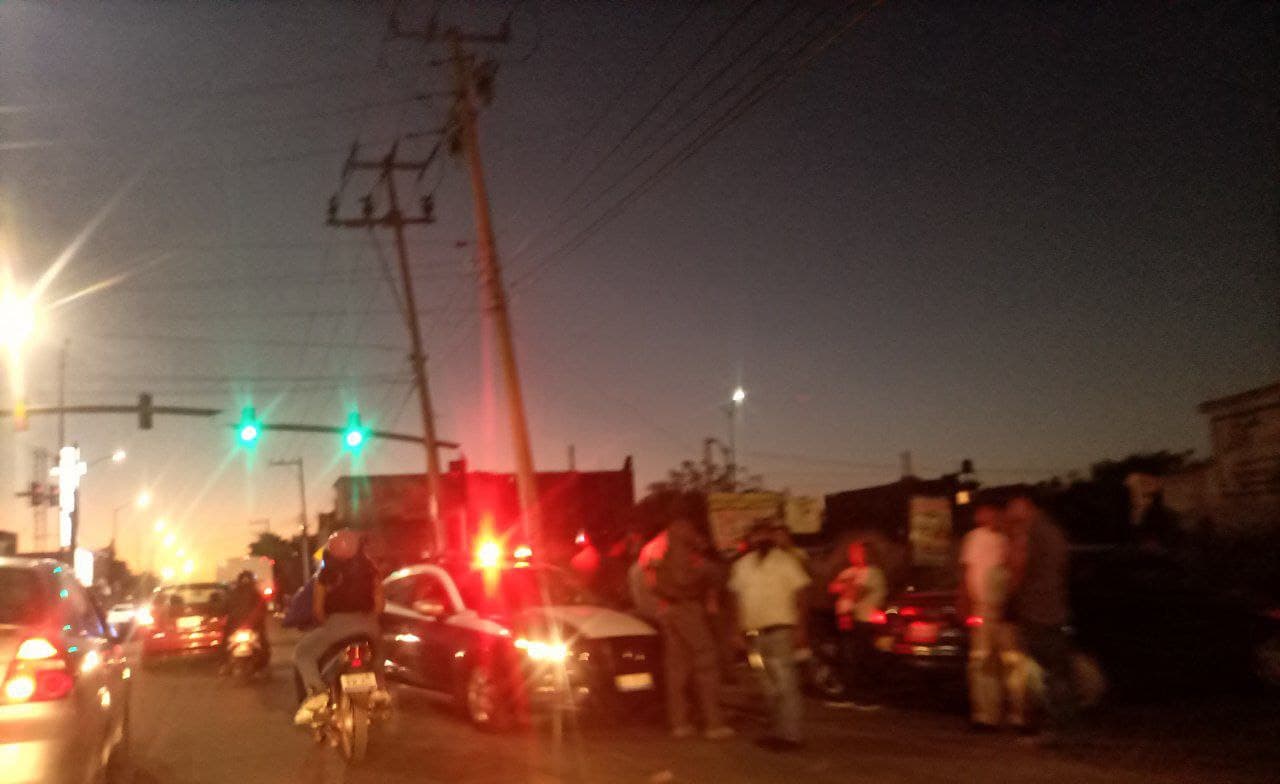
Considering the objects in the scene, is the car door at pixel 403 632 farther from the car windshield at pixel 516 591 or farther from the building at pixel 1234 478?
the building at pixel 1234 478

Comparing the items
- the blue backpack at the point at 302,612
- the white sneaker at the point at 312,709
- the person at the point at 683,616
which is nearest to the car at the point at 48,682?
the white sneaker at the point at 312,709

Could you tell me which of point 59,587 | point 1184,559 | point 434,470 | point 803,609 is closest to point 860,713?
point 803,609

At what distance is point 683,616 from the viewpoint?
503 inches

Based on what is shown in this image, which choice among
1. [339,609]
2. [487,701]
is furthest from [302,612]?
[487,701]

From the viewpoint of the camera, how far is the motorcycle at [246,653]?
19.8 meters

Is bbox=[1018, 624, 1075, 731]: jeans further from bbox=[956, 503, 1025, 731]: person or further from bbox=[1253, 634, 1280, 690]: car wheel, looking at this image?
bbox=[1253, 634, 1280, 690]: car wheel

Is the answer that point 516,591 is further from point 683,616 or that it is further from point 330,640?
point 330,640

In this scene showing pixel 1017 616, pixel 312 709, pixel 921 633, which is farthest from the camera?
pixel 921 633

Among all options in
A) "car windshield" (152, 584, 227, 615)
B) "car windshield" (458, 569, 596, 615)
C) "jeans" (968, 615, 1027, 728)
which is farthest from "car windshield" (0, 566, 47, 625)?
"car windshield" (152, 584, 227, 615)

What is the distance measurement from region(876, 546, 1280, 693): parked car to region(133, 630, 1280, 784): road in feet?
1.50

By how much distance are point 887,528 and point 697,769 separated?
15.2 m

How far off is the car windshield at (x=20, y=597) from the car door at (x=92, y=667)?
0.17m

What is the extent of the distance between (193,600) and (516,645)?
12665 millimetres

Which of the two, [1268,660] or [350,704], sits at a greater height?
[350,704]
